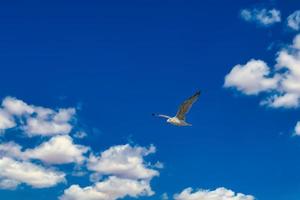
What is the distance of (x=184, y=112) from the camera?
137875mm

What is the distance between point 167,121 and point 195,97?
9.73 m

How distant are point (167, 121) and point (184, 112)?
14.0 feet

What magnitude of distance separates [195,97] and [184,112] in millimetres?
5915

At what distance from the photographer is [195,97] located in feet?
437

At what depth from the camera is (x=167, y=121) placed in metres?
140
